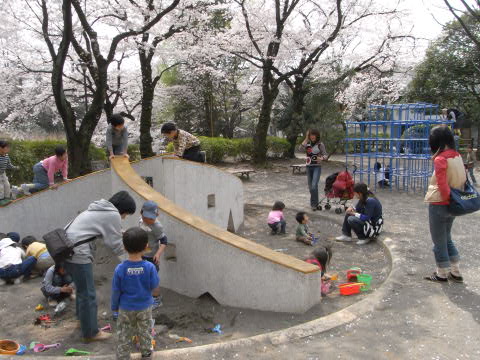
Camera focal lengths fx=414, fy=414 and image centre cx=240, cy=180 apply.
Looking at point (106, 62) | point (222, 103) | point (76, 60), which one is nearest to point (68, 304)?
point (106, 62)

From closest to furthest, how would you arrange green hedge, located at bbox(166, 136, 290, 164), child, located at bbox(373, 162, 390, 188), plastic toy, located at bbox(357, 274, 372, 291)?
plastic toy, located at bbox(357, 274, 372, 291), child, located at bbox(373, 162, 390, 188), green hedge, located at bbox(166, 136, 290, 164)

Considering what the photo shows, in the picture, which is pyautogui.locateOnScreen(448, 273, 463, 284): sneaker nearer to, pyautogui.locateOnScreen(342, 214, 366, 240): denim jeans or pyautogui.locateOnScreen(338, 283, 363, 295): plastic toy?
pyautogui.locateOnScreen(338, 283, 363, 295): plastic toy

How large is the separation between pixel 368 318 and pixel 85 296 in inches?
101

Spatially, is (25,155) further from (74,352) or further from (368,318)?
(368,318)

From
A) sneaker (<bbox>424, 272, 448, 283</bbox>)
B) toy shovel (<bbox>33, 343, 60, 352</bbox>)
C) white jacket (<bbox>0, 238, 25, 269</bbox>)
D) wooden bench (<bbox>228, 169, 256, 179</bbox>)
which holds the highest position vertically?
wooden bench (<bbox>228, 169, 256, 179</bbox>)

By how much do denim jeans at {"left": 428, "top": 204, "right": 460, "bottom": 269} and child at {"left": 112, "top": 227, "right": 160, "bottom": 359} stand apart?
9.94 feet

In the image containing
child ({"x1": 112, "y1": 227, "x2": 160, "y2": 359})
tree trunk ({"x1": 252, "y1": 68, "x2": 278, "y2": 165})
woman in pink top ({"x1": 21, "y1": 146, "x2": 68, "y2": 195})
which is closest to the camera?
child ({"x1": 112, "y1": 227, "x2": 160, "y2": 359})

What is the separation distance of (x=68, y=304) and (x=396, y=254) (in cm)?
432

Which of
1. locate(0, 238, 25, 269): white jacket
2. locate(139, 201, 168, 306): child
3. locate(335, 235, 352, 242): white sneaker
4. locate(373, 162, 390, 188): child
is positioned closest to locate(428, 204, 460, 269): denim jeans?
locate(335, 235, 352, 242): white sneaker

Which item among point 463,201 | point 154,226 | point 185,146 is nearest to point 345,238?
point 463,201

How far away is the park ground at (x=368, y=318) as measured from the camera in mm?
3217

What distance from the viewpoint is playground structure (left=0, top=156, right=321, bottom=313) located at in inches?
158

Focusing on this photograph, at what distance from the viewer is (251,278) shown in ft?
13.7

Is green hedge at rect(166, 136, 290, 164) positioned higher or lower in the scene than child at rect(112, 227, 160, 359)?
higher
